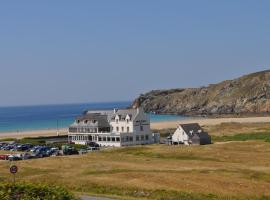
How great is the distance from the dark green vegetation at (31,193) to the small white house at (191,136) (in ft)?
214

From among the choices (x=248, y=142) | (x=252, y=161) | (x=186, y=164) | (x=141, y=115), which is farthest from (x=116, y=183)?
(x=141, y=115)

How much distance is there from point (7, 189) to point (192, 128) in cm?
6966

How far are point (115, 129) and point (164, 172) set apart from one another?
47419 mm

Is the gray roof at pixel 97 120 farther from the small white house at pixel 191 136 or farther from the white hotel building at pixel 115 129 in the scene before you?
the small white house at pixel 191 136

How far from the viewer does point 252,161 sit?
228 feet

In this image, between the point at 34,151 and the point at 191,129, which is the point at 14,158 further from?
the point at 191,129

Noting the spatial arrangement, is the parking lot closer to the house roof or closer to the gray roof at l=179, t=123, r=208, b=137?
the house roof

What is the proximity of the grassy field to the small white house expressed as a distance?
6.46m

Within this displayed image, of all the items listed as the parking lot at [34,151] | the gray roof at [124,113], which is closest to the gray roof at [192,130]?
the gray roof at [124,113]

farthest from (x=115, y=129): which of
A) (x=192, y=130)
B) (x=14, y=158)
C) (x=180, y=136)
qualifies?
(x=14, y=158)

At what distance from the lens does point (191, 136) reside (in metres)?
98.6

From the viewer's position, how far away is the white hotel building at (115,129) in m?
102

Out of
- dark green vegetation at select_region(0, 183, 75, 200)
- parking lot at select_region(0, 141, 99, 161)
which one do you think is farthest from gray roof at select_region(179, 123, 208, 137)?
dark green vegetation at select_region(0, 183, 75, 200)

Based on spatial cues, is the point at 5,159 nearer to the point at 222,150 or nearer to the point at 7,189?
the point at 222,150
